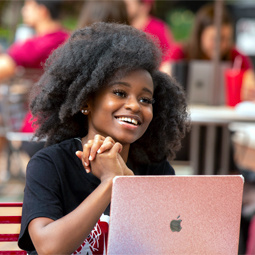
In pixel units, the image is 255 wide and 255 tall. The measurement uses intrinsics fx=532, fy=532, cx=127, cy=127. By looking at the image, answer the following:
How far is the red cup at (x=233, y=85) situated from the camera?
3141 millimetres

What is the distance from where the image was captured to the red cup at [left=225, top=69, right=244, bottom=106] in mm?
3141

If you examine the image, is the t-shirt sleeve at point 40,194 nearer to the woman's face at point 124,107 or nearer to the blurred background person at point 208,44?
the woman's face at point 124,107

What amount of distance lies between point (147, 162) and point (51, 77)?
1.23ft

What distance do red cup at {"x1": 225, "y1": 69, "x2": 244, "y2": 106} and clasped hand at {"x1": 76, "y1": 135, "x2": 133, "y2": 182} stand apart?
1998mm

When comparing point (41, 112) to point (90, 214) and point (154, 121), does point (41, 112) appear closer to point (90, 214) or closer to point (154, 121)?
point (154, 121)

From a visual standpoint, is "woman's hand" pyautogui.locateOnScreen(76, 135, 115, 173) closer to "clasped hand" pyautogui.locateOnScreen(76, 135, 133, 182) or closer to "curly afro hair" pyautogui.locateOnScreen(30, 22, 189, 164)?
"clasped hand" pyautogui.locateOnScreen(76, 135, 133, 182)

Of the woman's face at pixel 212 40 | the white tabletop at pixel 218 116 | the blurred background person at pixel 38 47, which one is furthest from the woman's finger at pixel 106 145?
the woman's face at pixel 212 40

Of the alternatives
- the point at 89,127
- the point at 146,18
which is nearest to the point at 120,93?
the point at 89,127

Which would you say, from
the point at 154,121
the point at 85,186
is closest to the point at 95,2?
the point at 154,121

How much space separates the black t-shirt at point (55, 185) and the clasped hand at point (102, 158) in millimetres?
90

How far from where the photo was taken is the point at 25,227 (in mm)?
1225

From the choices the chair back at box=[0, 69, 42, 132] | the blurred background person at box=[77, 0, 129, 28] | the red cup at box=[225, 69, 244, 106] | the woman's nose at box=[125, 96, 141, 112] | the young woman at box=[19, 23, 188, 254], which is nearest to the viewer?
the young woman at box=[19, 23, 188, 254]

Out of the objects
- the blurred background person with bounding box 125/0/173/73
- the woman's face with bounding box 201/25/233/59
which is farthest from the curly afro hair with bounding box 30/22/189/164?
the woman's face with bounding box 201/25/233/59

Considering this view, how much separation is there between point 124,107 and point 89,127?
154 mm
